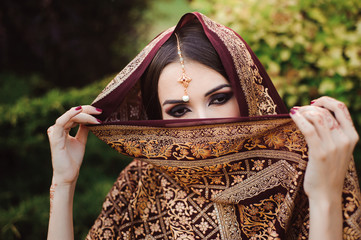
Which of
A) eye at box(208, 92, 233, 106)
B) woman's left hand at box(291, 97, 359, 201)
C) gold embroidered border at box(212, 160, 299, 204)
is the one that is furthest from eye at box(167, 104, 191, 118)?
woman's left hand at box(291, 97, 359, 201)

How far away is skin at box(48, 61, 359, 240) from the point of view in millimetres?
979

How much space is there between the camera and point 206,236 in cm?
129

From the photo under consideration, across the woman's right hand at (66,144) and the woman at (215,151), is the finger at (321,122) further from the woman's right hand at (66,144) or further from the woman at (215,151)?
the woman's right hand at (66,144)

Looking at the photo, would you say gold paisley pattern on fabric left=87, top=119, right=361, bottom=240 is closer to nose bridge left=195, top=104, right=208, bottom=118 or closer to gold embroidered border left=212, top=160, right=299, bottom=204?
gold embroidered border left=212, top=160, right=299, bottom=204

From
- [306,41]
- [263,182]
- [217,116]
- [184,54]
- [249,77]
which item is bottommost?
[263,182]

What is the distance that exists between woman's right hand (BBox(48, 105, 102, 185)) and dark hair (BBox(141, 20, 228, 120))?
268mm

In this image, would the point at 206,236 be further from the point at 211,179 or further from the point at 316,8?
the point at 316,8

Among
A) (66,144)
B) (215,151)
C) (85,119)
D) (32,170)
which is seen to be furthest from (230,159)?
(32,170)

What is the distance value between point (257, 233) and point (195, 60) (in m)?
0.77

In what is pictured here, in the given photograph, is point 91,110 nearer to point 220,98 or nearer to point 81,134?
point 81,134

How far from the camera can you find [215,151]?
46.9 inches

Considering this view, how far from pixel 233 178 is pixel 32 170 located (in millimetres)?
2222

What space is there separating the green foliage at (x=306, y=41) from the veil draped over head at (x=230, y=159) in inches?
34.9

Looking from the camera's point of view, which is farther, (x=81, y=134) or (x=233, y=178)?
(x=81, y=134)
